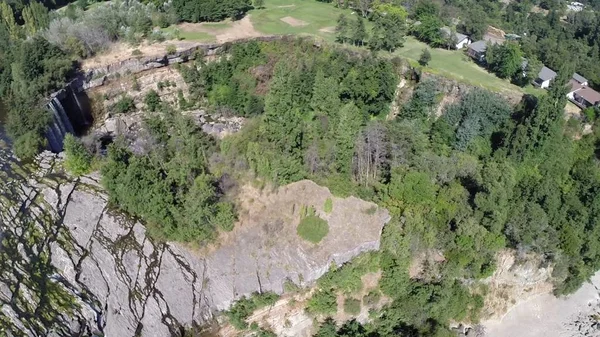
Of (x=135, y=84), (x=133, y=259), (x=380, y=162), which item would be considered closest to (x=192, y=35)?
(x=135, y=84)

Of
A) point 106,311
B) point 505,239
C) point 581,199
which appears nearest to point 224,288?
point 106,311

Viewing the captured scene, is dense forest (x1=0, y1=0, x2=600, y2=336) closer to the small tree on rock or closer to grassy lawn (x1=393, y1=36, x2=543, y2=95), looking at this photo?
grassy lawn (x1=393, y1=36, x2=543, y2=95)

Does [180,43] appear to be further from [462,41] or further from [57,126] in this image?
[462,41]

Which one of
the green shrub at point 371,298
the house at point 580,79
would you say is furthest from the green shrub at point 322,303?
the house at point 580,79

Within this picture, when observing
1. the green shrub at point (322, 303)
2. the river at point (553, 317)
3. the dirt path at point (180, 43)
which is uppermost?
the dirt path at point (180, 43)

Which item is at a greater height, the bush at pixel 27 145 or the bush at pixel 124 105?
the bush at pixel 27 145

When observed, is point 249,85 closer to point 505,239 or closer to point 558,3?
point 505,239

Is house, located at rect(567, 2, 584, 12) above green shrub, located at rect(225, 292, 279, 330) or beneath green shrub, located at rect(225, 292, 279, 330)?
beneath

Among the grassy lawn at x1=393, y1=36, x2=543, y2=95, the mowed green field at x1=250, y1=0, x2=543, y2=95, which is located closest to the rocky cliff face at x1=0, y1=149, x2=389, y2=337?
the grassy lawn at x1=393, y1=36, x2=543, y2=95

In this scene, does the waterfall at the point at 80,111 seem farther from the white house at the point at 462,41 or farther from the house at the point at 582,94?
the house at the point at 582,94
